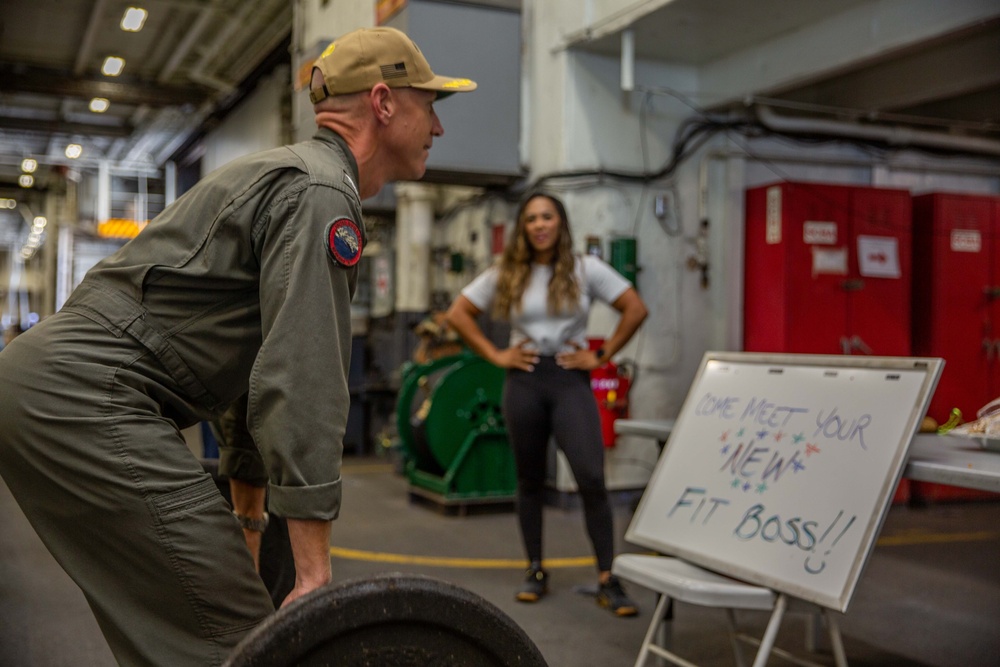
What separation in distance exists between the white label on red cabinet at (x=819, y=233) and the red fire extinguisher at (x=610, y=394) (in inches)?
64.0

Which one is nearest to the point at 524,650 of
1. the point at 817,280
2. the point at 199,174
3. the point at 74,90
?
the point at 817,280

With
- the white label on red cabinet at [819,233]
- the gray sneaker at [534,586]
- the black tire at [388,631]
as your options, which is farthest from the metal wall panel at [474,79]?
the black tire at [388,631]

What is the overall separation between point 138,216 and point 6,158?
2.95 metres

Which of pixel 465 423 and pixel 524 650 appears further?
pixel 465 423

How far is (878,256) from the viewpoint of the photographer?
649 centimetres

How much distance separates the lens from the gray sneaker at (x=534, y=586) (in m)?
3.82

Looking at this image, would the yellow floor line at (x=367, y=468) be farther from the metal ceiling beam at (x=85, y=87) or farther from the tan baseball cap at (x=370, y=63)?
the metal ceiling beam at (x=85, y=87)

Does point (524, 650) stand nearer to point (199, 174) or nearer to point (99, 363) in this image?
point (99, 363)

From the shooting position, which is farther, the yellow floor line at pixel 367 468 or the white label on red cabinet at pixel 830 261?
the yellow floor line at pixel 367 468

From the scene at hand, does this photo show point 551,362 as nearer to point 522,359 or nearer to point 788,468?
point 522,359

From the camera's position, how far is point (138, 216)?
18406 mm

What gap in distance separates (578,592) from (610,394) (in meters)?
2.22

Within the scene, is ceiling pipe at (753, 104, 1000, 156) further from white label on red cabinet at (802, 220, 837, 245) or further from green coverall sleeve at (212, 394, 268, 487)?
green coverall sleeve at (212, 394, 268, 487)

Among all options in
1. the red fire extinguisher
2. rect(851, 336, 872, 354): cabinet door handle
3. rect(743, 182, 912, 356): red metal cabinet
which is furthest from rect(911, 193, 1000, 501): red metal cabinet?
the red fire extinguisher
